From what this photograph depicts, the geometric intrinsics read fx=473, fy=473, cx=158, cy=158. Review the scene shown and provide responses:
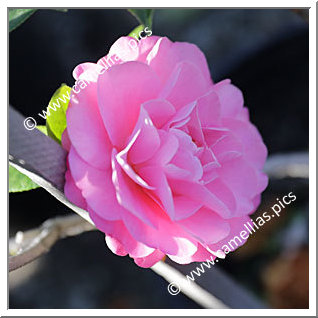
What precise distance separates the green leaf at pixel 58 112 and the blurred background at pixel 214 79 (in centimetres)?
69

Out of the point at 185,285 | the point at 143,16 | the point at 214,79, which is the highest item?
the point at 143,16

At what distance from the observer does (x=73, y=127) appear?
38cm

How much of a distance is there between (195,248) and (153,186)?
2.5 inches

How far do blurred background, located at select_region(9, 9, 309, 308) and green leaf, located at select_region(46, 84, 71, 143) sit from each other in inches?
27.1

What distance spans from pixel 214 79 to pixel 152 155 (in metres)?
1.12

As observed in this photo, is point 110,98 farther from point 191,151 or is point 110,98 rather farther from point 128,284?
point 128,284

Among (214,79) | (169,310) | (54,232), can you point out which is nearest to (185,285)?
(169,310)

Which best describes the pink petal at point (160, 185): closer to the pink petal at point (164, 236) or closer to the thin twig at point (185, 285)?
the pink petal at point (164, 236)

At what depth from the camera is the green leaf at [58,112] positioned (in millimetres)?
407

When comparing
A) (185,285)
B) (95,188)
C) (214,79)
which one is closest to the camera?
(95,188)

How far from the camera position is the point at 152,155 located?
39cm

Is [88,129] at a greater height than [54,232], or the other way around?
[88,129]

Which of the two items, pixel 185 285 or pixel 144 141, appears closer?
pixel 144 141

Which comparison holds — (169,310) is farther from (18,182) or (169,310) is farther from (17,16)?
(17,16)
